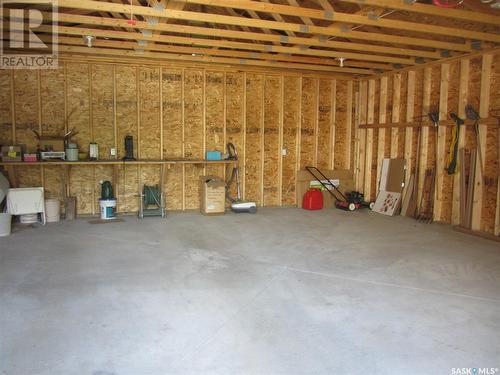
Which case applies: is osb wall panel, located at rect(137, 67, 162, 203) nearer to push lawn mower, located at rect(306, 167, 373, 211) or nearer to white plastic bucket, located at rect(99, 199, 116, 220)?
white plastic bucket, located at rect(99, 199, 116, 220)

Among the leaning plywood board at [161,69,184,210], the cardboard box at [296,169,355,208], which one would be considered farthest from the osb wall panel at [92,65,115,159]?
the cardboard box at [296,169,355,208]

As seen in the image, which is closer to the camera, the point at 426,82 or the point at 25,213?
the point at 25,213

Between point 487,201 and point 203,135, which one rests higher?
point 203,135

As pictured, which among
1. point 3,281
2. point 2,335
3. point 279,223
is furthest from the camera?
point 279,223

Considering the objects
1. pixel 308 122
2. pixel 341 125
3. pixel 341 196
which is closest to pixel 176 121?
pixel 308 122

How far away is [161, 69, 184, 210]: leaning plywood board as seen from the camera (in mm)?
7727

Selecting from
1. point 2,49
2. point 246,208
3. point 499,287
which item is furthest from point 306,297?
point 2,49

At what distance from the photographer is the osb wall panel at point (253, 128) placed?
27.1 ft

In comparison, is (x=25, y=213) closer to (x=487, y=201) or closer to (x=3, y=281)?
(x=3, y=281)

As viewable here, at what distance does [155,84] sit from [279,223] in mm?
3663

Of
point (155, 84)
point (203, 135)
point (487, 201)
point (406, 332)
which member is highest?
point (155, 84)

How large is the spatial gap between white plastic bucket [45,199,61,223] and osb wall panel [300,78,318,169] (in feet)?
16.3

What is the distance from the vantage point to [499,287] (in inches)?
151

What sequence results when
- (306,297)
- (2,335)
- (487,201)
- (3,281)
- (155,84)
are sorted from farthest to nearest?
(155,84), (487,201), (3,281), (306,297), (2,335)
